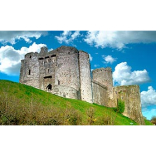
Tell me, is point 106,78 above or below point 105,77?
below

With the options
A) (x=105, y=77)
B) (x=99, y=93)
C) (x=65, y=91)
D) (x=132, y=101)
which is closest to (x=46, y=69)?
(x=65, y=91)

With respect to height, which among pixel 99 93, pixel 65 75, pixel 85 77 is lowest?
pixel 99 93

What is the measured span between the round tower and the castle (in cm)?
457

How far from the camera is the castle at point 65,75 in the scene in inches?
899

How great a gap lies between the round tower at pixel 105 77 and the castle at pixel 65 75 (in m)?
4.57

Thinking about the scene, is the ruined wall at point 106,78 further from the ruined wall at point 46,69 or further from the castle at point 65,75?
the ruined wall at point 46,69

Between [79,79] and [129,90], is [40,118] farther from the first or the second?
[129,90]

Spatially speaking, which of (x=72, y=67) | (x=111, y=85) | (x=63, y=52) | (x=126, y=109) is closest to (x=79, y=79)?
(x=72, y=67)

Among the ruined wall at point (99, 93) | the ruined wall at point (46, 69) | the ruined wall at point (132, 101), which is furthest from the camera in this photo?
the ruined wall at point (99, 93)

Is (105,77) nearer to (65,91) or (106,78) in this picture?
(106,78)

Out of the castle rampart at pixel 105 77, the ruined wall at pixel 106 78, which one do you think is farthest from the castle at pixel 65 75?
the castle rampart at pixel 105 77

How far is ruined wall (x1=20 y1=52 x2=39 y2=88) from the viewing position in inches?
981

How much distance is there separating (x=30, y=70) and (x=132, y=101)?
47.8ft

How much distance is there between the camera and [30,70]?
25.4m
